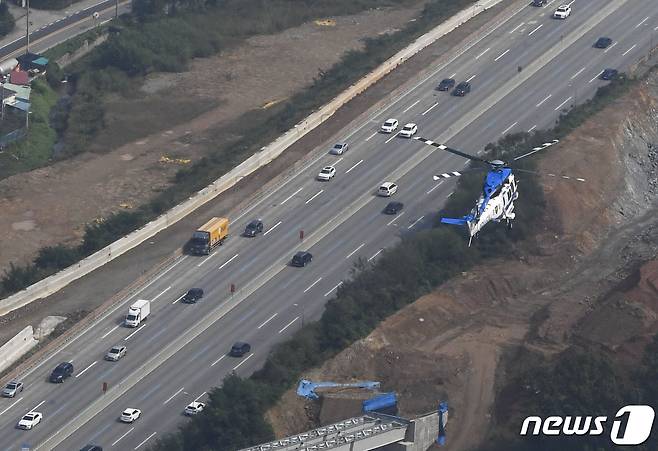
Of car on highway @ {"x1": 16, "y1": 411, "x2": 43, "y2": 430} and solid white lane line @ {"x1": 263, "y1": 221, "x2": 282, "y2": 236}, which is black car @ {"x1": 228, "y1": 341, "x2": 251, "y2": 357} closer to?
car on highway @ {"x1": 16, "y1": 411, "x2": 43, "y2": 430}

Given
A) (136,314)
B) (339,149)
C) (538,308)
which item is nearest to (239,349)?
(136,314)

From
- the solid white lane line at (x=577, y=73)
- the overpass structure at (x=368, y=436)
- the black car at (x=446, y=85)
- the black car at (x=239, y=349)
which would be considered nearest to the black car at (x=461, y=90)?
the black car at (x=446, y=85)

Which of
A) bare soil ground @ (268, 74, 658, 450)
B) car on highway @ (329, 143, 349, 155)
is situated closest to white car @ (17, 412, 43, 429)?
bare soil ground @ (268, 74, 658, 450)

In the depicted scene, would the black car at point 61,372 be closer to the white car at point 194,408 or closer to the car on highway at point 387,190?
the white car at point 194,408

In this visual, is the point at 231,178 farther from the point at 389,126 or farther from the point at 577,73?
the point at 577,73

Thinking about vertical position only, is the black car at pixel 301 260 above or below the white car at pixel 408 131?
above

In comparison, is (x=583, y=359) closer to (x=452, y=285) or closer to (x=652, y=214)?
(x=452, y=285)
